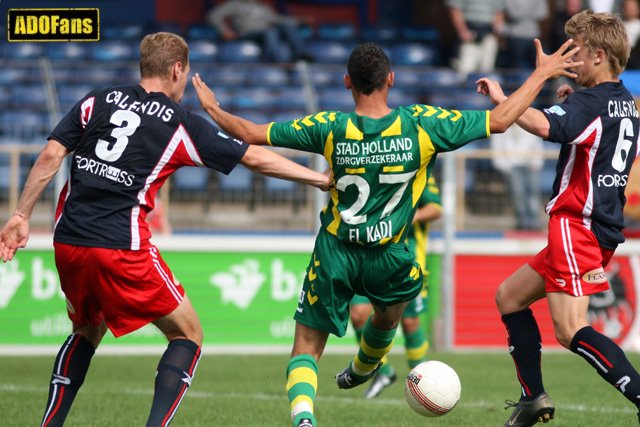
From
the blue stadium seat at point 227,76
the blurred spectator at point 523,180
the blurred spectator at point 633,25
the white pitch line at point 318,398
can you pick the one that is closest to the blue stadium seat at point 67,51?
the blue stadium seat at point 227,76

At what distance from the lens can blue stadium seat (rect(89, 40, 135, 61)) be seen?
18.0 meters

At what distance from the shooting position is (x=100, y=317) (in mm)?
6121

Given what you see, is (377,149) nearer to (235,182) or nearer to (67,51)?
(235,182)

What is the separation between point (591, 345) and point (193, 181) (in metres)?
7.67

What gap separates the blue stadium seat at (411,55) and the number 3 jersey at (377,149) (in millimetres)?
13236

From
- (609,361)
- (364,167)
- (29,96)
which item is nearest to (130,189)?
(364,167)

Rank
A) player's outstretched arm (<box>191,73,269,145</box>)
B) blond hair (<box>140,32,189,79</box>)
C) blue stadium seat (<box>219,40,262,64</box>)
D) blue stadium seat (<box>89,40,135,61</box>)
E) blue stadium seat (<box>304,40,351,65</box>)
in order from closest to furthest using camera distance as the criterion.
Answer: blond hair (<box>140,32,189,79</box>), player's outstretched arm (<box>191,73,269,145</box>), blue stadium seat (<box>89,40,135,61</box>), blue stadium seat (<box>219,40,262,64</box>), blue stadium seat (<box>304,40,351,65</box>)

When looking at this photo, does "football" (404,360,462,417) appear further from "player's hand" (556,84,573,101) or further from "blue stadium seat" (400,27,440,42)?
"blue stadium seat" (400,27,440,42)

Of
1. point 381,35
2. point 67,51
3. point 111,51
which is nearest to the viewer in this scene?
point 67,51

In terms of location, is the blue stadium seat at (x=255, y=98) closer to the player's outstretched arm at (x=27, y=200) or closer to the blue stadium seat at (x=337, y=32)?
the blue stadium seat at (x=337, y=32)

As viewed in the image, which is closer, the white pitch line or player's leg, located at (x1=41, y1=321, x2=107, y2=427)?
player's leg, located at (x1=41, y1=321, x2=107, y2=427)

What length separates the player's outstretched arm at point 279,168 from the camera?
5.88m

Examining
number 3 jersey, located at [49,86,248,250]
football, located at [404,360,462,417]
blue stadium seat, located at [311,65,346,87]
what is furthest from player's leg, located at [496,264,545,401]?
blue stadium seat, located at [311,65,346,87]

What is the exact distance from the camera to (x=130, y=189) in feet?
19.3
